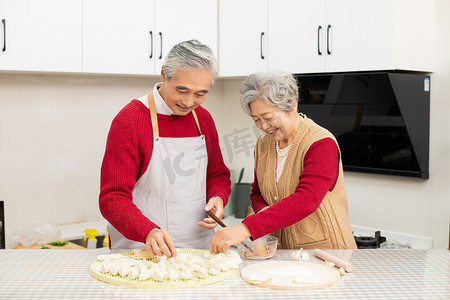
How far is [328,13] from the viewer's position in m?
2.49

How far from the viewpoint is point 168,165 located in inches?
65.5

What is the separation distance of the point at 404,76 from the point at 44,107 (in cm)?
194

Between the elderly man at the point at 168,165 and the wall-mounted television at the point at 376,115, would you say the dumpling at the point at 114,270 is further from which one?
the wall-mounted television at the point at 376,115

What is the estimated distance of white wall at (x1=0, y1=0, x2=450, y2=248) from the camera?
2420mm

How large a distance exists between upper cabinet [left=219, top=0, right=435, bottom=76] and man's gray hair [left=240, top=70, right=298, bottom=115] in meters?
0.89

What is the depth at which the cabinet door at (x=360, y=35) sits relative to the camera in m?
2.25

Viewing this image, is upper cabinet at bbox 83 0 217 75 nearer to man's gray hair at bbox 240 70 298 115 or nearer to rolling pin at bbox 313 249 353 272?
man's gray hair at bbox 240 70 298 115

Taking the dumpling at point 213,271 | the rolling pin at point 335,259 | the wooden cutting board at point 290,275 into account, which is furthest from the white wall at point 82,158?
the dumpling at point 213,271

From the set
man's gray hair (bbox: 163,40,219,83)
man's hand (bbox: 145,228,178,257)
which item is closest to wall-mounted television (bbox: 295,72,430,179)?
man's gray hair (bbox: 163,40,219,83)

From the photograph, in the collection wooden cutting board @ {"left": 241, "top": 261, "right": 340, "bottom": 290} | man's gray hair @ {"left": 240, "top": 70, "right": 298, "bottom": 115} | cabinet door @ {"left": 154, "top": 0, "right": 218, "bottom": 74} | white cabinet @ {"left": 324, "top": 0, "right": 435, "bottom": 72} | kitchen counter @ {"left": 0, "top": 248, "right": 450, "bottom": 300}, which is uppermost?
cabinet door @ {"left": 154, "top": 0, "right": 218, "bottom": 74}

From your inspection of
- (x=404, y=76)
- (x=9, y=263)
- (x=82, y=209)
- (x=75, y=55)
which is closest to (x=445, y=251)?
(x=404, y=76)

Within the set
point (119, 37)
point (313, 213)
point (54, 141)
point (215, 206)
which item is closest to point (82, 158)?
point (54, 141)

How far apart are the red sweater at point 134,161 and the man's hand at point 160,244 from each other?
4cm

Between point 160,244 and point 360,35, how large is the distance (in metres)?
1.53
